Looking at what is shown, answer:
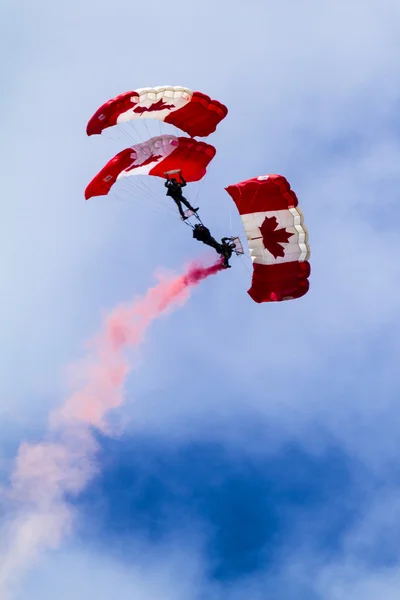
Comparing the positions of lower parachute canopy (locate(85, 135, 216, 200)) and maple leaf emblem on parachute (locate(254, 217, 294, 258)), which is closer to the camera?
lower parachute canopy (locate(85, 135, 216, 200))

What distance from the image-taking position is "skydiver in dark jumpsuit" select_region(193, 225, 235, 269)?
5047 cm

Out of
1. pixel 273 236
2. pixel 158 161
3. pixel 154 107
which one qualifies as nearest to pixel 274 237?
pixel 273 236

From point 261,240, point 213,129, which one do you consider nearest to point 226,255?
point 261,240

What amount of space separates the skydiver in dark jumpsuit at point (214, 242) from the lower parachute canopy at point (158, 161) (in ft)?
9.49

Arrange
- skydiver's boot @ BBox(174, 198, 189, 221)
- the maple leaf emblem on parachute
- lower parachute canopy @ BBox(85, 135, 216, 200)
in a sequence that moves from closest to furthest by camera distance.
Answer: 1. lower parachute canopy @ BBox(85, 135, 216, 200)
2. the maple leaf emblem on parachute
3. skydiver's boot @ BBox(174, 198, 189, 221)

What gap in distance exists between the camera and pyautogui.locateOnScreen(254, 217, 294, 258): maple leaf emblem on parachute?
165ft

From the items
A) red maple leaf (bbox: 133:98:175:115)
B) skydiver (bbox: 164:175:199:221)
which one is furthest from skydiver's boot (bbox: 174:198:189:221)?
red maple leaf (bbox: 133:98:175:115)

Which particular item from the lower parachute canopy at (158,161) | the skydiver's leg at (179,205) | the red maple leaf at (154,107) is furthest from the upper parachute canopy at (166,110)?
the skydiver's leg at (179,205)

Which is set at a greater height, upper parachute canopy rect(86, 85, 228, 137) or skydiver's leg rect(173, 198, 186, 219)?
upper parachute canopy rect(86, 85, 228, 137)

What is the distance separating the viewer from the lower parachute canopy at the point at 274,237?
1962 inches

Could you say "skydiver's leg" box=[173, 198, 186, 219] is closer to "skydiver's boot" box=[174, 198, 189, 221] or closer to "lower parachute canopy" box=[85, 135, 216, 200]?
"skydiver's boot" box=[174, 198, 189, 221]

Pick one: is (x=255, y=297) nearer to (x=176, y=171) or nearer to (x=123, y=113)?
(x=176, y=171)

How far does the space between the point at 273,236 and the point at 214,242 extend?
2.52 m

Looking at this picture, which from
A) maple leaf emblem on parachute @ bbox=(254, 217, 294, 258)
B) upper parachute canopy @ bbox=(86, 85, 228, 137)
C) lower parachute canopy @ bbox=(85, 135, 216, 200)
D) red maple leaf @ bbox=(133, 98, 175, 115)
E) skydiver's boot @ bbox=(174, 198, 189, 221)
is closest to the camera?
upper parachute canopy @ bbox=(86, 85, 228, 137)
